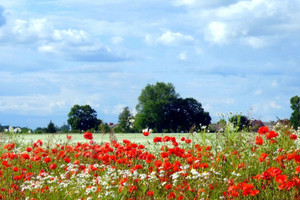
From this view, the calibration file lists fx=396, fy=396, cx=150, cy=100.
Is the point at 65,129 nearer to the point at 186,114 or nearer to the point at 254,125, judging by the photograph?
the point at 254,125

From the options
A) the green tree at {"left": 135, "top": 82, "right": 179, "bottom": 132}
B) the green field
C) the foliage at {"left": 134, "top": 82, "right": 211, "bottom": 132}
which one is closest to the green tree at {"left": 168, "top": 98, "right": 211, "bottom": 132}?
the foliage at {"left": 134, "top": 82, "right": 211, "bottom": 132}

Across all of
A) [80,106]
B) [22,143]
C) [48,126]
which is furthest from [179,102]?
[22,143]

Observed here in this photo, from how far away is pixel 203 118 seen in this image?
6631cm

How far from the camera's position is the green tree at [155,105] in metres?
60.4

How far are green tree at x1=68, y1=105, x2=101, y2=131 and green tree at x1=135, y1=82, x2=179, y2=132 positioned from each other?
10.2 m

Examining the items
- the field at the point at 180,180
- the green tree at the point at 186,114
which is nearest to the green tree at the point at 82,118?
the green tree at the point at 186,114

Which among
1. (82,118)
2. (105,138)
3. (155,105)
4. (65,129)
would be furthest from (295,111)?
(65,129)

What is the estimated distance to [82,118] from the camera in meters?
68.4

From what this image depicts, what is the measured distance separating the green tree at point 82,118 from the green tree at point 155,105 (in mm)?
10207

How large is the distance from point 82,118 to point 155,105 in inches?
591

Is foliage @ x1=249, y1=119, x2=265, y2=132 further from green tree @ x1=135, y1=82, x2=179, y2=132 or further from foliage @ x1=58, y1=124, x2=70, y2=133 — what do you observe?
green tree @ x1=135, y1=82, x2=179, y2=132

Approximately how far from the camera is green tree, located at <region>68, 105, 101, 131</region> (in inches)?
2667

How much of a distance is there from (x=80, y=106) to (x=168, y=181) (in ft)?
211

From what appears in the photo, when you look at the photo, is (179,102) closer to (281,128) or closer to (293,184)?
(281,128)
